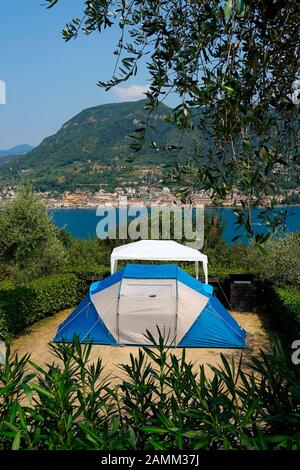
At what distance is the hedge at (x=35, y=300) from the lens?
931cm

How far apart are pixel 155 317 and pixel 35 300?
3.45 meters

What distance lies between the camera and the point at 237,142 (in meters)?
2.90

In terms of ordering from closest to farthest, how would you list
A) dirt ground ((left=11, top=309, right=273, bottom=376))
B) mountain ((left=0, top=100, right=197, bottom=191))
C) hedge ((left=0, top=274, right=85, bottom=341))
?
dirt ground ((left=11, top=309, right=273, bottom=376)) < hedge ((left=0, top=274, right=85, bottom=341)) < mountain ((left=0, top=100, right=197, bottom=191))

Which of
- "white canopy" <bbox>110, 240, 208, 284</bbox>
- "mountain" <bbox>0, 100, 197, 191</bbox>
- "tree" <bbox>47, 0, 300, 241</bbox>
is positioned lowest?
"white canopy" <bbox>110, 240, 208, 284</bbox>

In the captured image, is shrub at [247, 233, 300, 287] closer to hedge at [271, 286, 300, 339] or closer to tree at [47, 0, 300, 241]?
hedge at [271, 286, 300, 339]

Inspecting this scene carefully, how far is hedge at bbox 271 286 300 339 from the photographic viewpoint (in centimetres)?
870

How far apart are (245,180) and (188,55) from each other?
932 millimetres

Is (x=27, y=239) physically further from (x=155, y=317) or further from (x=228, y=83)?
(x=228, y=83)

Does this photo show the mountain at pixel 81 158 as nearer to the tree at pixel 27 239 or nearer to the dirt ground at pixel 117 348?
the tree at pixel 27 239

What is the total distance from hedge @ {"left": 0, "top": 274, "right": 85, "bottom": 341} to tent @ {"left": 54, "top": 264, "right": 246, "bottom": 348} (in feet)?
3.68

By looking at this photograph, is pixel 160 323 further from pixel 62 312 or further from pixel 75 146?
pixel 75 146

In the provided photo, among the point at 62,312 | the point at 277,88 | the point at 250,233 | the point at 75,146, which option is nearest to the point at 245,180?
the point at 250,233

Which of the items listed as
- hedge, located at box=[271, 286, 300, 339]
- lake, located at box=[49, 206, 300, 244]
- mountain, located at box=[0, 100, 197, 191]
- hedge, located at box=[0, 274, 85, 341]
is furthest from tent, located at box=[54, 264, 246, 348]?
mountain, located at box=[0, 100, 197, 191]

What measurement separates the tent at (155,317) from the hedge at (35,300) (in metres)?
1.12
